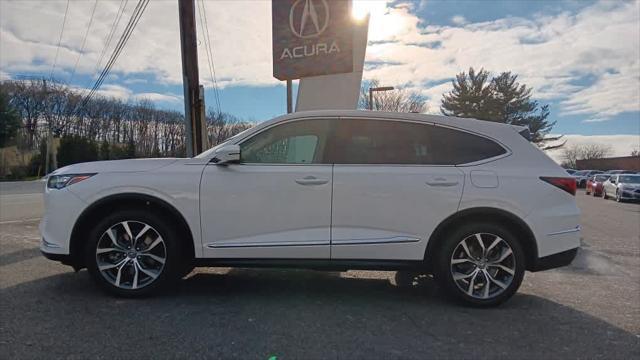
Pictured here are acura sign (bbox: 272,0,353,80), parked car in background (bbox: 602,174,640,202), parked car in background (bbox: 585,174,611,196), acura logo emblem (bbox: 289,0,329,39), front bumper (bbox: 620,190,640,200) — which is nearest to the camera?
acura sign (bbox: 272,0,353,80)

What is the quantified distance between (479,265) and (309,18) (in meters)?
9.15

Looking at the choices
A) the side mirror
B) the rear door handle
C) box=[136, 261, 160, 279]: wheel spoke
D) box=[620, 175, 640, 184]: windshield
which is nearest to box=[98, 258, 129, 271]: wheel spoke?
box=[136, 261, 160, 279]: wheel spoke

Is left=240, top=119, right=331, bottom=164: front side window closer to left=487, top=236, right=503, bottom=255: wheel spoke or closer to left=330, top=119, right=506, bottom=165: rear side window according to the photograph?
left=330, top=119, right=506, bottom=165: rear side window

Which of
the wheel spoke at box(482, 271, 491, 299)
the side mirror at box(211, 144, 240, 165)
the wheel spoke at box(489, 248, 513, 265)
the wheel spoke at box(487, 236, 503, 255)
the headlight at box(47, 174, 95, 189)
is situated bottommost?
the wheel spoke at box(482, 271, 491, 299)

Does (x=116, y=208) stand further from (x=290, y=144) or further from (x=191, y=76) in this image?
(x=191, y=76)

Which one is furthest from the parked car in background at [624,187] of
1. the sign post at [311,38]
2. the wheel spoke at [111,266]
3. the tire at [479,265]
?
the wheel spoke at [111,266]

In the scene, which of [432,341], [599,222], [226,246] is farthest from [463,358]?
[599,222]

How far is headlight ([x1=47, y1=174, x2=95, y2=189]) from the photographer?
4.03m

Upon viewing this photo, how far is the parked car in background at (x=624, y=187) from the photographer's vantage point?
21.3 meters

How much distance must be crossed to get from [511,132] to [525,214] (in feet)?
2.77

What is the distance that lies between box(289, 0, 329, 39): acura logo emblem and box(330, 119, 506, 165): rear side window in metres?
7.94

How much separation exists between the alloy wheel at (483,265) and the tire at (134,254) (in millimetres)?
2588

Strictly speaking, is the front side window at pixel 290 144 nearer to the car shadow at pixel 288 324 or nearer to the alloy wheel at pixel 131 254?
the alloy wheel at pixel 131 254

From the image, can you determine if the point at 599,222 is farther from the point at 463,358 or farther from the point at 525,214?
the point at 463,358
